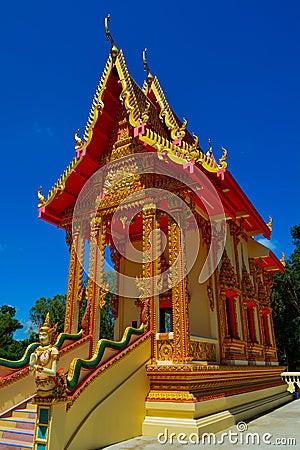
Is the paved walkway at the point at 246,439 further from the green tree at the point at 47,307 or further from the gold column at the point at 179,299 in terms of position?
the green tree at the point at 47,307

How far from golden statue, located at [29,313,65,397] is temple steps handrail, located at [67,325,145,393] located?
10.6 inches

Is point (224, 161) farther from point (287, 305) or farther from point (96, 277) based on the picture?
point (287, 305)

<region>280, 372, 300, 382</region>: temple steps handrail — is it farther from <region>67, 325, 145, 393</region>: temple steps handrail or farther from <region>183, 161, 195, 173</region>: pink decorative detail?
<region>183, 161, 195, 173</region>: pink decorative detail

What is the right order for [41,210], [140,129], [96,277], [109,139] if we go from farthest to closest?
[109,139] → [41,210] → [96,277] → [140,129]

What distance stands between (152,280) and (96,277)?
4.59 feet

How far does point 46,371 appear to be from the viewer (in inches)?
164

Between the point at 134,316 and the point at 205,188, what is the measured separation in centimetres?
400

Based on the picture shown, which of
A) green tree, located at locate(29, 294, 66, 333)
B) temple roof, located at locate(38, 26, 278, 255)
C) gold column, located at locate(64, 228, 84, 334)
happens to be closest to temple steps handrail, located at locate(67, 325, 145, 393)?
gold column, located at locate(64, 228, 84, 334)

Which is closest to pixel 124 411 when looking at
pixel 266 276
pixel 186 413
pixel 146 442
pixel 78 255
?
pixel 146 442

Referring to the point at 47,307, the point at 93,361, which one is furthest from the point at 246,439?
the point at 47,307

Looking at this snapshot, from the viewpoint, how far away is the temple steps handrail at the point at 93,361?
4637 millimetres

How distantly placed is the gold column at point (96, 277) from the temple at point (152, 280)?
0.02m

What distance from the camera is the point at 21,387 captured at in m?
6.12

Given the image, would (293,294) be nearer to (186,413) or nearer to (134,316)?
(134,316)
